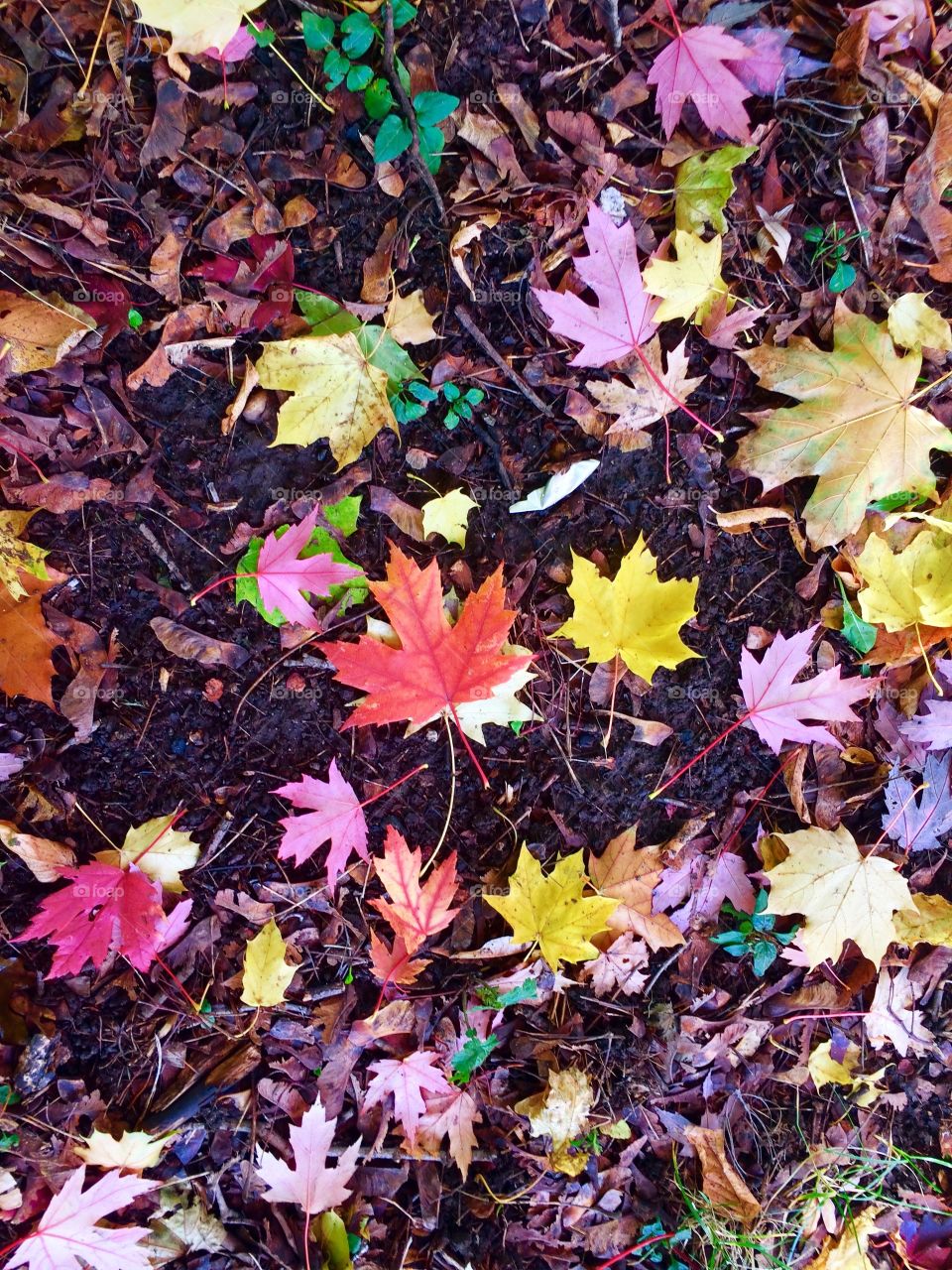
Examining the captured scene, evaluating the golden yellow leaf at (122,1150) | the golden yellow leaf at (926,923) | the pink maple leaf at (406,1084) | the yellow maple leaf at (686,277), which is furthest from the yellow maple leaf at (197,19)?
the golden yellow leaf at (926,923)

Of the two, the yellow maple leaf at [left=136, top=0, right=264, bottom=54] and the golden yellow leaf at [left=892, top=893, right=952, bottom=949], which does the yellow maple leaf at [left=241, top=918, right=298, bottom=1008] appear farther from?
the yellow maple leaf at [left=136, top=0, right=264, bottom=54]

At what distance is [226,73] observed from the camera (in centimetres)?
180

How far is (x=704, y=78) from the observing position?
1816 mm

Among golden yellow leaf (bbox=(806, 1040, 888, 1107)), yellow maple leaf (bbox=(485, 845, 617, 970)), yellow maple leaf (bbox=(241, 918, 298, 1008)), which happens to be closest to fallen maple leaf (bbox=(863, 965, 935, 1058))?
golden yellow leaf (bbox=(806, 1040, 888, 1107))

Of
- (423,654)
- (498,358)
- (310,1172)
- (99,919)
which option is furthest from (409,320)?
(310,1172)

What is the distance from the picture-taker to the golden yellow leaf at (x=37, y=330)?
1800 millimetres

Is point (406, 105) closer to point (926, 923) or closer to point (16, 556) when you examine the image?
point (16, 556)

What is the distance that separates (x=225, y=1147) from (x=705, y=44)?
3.24 m

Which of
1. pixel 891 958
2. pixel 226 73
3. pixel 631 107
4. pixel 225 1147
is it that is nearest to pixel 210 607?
pixel 226 73

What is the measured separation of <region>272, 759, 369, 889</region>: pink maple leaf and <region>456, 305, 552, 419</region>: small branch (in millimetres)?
1130

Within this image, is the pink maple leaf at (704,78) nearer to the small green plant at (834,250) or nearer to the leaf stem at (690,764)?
the small green plant at (834,250)

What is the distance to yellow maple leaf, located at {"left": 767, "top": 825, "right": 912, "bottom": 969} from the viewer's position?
1.96 meters

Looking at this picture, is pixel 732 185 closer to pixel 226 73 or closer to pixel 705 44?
pixel 705 44

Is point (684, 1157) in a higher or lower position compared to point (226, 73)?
lower
